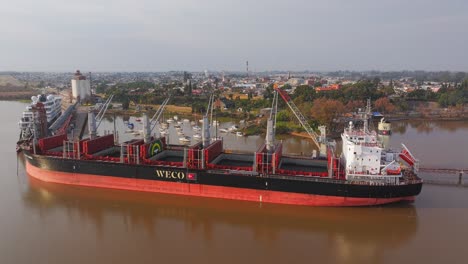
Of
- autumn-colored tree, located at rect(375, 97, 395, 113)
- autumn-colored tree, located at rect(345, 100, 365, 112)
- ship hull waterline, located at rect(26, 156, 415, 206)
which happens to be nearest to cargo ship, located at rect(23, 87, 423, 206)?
ship hull waterline, located at rect(26, 156, 415, 206)

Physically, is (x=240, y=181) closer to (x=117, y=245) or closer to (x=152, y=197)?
(x=152, y=197)

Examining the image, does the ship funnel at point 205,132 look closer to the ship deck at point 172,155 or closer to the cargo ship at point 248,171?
the cargo ship at point 248,171

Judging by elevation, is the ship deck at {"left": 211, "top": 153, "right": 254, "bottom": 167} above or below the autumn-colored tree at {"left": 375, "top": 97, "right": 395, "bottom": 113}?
below

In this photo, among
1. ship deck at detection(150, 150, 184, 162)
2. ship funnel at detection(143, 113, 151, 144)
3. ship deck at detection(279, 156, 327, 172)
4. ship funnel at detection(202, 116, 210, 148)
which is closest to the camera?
ship deck at detection(279, 156, 327, 172)

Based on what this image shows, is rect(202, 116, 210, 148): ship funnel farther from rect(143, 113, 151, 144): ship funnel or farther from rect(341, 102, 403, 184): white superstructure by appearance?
rect(341, 102, 403, 184): white superstructure

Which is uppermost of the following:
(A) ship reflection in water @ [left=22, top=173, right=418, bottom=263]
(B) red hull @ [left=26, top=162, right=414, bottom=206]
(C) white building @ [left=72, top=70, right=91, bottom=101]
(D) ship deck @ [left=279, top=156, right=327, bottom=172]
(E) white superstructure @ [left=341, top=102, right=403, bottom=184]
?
(C) white building @ [left=72, top=70, right=91, bottom=101]

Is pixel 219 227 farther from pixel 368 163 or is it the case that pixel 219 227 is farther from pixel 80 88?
pixel 80 88

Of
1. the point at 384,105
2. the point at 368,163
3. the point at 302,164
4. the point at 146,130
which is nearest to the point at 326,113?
the point at 302,164

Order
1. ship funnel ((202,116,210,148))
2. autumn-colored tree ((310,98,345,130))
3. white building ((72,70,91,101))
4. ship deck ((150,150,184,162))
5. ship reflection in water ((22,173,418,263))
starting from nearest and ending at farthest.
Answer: ship reflection in water ((22,173,418,263)), ship funnel ((202,116,210,148)), ship deck ((150,150,184,162)), autumn-colored tree ((310,98,345,130)), white building ((72,70,91,101))
